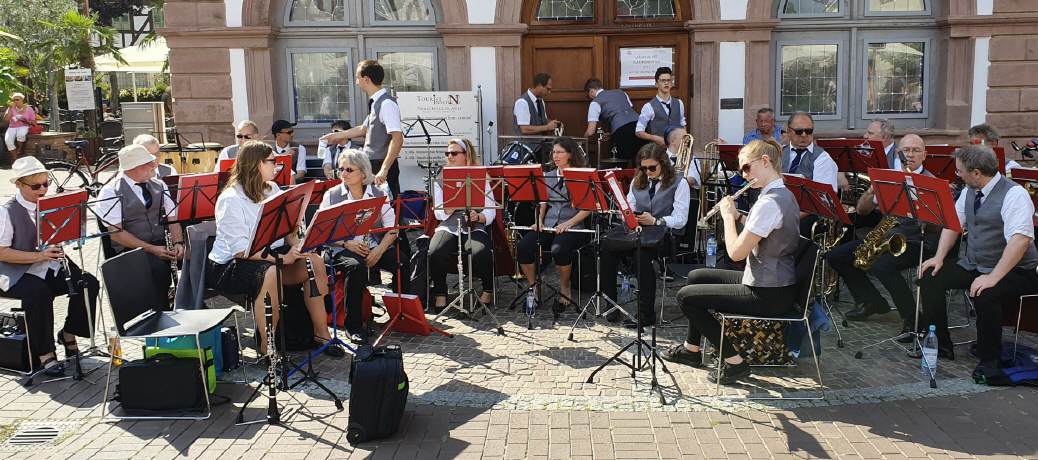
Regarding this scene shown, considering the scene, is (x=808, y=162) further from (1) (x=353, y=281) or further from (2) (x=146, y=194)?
(2) (x=146, y=194)

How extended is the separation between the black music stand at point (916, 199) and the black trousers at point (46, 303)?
576 centimetres

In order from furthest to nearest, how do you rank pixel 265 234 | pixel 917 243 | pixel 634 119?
pixel 634 119
pixel 917 243
pixel 265 234

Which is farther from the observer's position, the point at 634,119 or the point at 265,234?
the point at 634,119

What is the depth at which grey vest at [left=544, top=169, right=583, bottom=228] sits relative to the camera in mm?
8227

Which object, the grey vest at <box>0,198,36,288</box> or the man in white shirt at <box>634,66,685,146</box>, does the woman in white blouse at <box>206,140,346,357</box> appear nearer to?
the grey vest at <box>0,198,36,288</box>

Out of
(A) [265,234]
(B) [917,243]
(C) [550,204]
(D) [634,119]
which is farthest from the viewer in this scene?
(D) [634,119]

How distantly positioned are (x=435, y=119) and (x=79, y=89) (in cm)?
1238

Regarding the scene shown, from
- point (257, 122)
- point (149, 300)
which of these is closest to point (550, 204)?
point (149, 300)

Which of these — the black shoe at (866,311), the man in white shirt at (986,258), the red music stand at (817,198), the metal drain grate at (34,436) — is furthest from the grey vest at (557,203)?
the metal drain grate at (34,436)

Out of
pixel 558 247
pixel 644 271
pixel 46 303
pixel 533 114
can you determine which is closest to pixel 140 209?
pixel 46 303

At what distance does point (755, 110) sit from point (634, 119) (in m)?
1.70

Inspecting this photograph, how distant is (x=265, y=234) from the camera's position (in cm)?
583

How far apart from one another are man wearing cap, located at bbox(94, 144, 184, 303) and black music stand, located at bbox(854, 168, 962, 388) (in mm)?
5521

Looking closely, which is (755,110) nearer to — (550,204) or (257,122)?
(550,204)
